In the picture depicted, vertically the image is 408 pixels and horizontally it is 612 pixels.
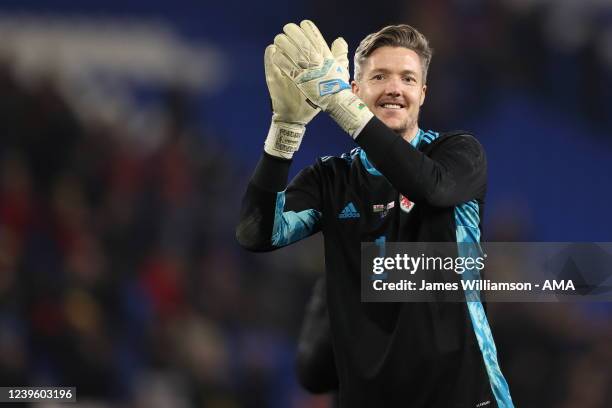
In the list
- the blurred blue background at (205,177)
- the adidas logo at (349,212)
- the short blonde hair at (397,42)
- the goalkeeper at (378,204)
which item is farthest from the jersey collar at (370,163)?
the blurred blue background at (205,177)

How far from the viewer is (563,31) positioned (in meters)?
5.81

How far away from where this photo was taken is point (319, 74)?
Answer: 6.93ft

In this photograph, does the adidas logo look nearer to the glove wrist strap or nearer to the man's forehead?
the glove wrist strap

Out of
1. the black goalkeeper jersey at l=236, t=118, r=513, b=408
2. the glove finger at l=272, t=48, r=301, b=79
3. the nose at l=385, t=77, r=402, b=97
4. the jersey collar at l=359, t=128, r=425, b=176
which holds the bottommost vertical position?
the black goalkeeper jersey at l=236, t=118, r=513, b=408

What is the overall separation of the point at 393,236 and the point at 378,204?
0.10 meters

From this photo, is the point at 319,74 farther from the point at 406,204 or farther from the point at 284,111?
the point at 406,204

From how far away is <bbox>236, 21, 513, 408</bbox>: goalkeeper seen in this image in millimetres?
2062

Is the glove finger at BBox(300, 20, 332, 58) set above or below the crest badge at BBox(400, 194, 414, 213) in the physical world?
above

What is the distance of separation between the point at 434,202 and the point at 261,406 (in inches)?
135

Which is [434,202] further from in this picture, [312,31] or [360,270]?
[312,31]

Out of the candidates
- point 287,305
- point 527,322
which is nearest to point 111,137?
point 287,305

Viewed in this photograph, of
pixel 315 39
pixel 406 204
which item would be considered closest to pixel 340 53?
pixel 315 39

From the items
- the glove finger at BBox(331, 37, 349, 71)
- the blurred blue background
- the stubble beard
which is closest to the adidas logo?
the stubble beard

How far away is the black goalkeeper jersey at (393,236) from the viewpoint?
2.06m
